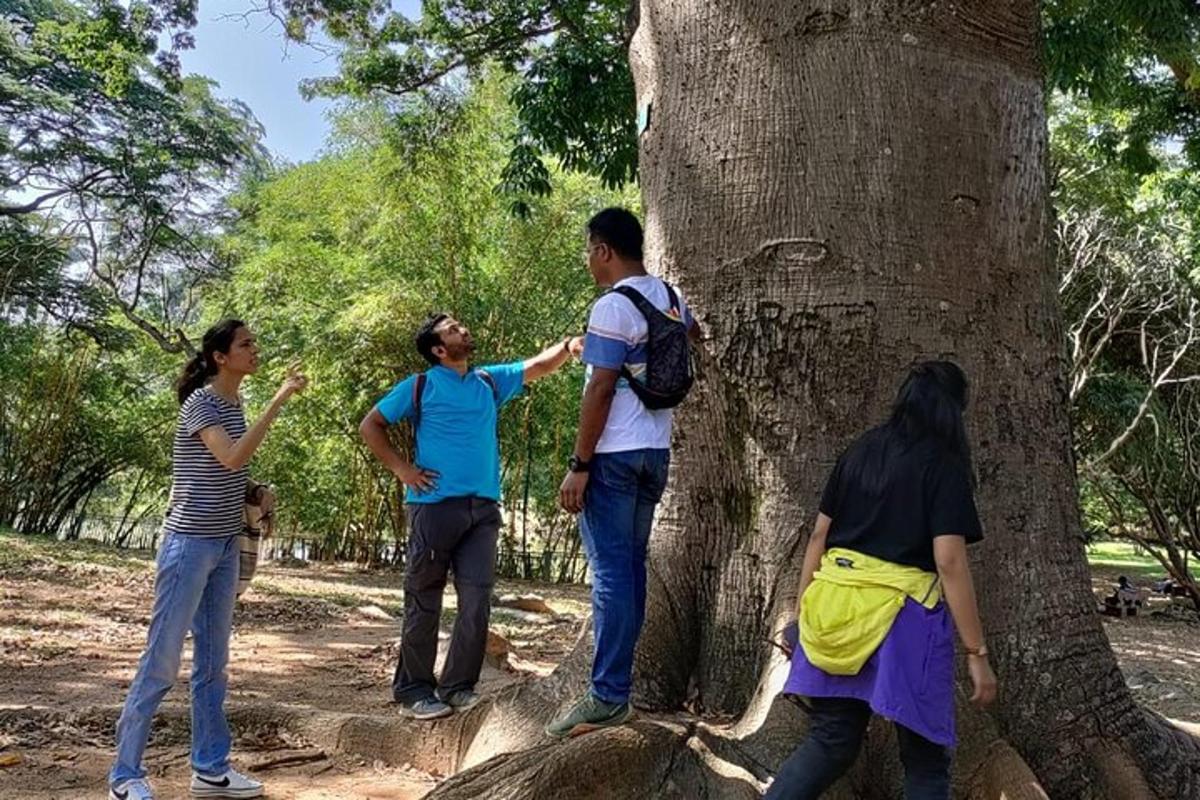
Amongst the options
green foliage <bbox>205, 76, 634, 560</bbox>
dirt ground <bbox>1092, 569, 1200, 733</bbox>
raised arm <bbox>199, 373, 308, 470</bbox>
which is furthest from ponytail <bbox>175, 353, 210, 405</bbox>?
green foliage <bbox>205, 76, 634, 560</bbox>

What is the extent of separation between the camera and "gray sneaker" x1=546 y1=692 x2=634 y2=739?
2746 millimetres

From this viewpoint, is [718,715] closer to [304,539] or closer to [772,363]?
[772,363]

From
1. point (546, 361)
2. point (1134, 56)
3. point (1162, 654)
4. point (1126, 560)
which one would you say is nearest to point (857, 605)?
point (546, 361)

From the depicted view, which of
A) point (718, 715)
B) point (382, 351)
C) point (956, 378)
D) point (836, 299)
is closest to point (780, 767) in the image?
point (718, 715)

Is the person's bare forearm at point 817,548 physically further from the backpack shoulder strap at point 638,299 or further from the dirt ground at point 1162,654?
the dirt ground at point 1162,654

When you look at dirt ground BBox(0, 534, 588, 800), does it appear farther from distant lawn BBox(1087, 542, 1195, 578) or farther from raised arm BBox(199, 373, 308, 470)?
distant lawn BBox(1087, 542, 1195, 578)

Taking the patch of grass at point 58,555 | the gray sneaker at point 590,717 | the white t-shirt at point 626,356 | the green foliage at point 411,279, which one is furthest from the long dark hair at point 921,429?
the green foliage at point 411,279

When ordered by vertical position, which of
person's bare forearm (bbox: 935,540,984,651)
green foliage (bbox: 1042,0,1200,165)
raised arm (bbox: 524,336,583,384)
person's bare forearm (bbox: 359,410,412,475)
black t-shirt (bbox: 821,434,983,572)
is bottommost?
person's bare forearm (bbox: 935,540,984,651)

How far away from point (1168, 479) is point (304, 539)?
12.3 metres

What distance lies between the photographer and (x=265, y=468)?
52.4 feet

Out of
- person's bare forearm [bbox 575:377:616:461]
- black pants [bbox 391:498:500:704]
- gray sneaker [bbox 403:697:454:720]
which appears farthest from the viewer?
black pants [bbox 391:498:500:704]

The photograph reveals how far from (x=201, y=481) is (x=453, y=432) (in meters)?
1.09

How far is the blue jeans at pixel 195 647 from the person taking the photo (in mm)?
2922

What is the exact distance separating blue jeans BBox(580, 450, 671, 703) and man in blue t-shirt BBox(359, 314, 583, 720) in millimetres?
1043
